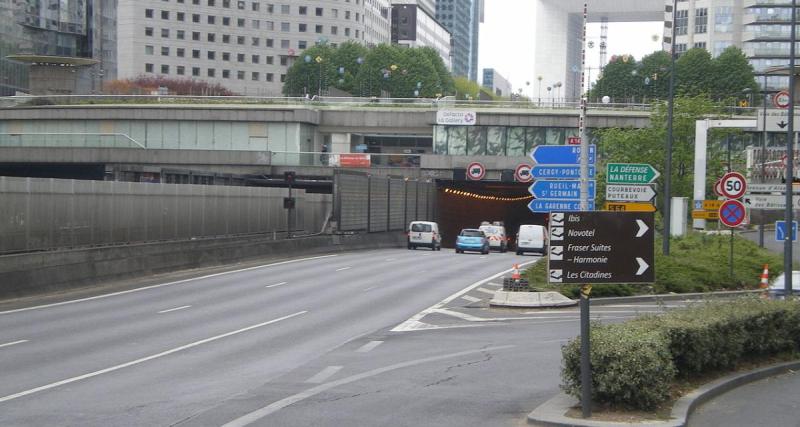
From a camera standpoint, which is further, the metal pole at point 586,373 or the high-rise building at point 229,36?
the high-rise building at point 229,36

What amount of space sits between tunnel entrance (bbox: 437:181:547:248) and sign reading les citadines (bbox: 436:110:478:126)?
4.46 meters

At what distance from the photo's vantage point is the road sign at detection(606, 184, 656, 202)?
25.2m

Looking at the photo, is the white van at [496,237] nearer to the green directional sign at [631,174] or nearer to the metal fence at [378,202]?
the metal fence at [378,202]

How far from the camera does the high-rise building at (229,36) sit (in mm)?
150250

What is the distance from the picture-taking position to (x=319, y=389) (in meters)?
13.9

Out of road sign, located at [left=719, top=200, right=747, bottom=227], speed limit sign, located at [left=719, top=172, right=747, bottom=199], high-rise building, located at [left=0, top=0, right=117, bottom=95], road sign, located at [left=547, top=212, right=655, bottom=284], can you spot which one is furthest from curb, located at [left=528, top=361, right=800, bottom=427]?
high-rise building, located at [left=0, top=0, right=117, bottom=95]

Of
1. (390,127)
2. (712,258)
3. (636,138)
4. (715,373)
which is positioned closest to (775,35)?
(390,127)

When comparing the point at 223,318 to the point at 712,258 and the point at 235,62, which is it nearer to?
the point at 712,258

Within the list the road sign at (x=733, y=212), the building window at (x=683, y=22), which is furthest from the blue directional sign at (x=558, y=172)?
the building window at (x=683, y=22)

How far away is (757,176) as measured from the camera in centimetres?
5550

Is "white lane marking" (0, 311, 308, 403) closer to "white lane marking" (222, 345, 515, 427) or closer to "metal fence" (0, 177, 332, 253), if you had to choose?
"white lane marking" (222, 345, 515, 427)

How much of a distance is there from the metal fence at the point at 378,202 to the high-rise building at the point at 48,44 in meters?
41.2

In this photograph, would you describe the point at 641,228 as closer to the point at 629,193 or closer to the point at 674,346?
the point at 674,346

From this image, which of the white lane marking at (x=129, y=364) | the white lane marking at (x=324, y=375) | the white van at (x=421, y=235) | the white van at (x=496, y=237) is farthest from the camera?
the white van at (x=496, y=237)
